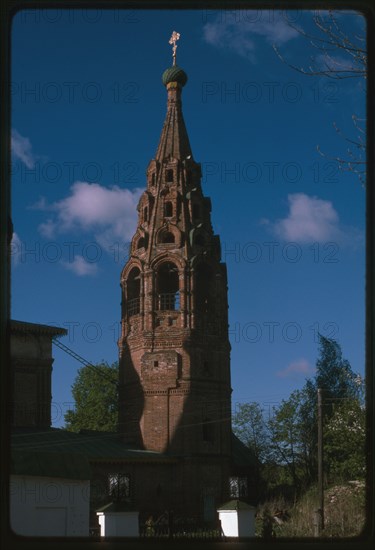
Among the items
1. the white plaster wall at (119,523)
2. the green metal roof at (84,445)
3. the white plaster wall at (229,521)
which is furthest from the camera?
the green metal roof at (84,445)

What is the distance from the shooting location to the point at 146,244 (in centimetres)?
3125

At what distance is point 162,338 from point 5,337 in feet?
90.3

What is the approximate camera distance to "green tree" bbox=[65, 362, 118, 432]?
42.5 m

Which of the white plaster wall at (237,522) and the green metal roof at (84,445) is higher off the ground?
the green metal roof at (84,445)

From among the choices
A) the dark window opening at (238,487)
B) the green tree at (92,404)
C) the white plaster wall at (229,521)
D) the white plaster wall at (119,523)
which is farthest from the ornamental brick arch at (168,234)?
the white plaster wall at (119,523)

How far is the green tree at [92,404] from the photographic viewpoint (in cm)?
4253

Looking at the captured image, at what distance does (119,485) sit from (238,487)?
228 inches

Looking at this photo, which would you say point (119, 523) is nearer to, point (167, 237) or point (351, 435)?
point (351, 435)

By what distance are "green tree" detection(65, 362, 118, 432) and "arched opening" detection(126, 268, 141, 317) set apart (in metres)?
12.0

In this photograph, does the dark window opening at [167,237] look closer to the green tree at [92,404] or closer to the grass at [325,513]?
the grass at [325,513]

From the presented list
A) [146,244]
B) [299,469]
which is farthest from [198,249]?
[299,469]

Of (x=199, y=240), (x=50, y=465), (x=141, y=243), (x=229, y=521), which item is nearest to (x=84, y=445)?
(x=141, y=243)

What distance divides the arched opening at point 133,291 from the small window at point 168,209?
2.78 meters

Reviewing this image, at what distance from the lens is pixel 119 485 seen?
27062 mm
